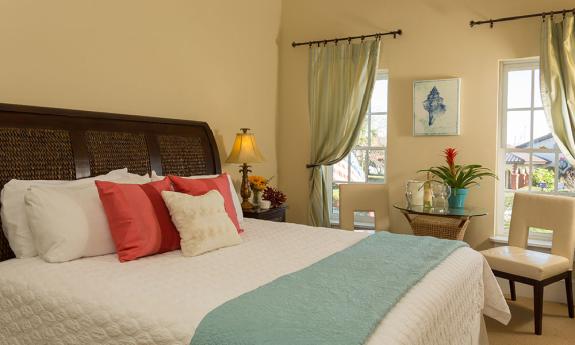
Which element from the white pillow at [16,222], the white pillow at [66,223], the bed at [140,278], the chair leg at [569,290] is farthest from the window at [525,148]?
the white pillow at [16,222]

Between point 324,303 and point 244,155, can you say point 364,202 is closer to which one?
point 244,155

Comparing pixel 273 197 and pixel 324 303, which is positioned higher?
pixel 273 197

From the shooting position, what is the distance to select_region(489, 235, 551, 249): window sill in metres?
3.49

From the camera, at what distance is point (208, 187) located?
256 centimetres

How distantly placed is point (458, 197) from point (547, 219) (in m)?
0.64

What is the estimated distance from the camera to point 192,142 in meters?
3.26

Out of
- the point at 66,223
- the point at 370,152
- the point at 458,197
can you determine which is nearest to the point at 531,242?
the point at 458,197

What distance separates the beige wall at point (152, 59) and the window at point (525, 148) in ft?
7.24

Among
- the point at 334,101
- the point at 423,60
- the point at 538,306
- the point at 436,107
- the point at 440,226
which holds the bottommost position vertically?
the point at 538,306

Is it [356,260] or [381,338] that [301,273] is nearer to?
[356,260]

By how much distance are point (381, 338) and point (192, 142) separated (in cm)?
233

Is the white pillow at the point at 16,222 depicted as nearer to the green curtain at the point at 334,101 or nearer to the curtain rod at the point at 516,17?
the green curtain at the point at 334,101

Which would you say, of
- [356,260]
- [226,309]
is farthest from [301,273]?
[226,309]

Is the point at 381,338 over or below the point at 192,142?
below
